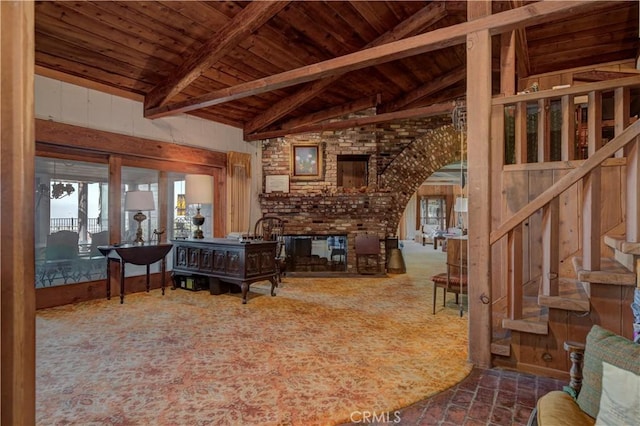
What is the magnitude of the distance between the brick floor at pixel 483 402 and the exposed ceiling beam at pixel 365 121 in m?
3.55

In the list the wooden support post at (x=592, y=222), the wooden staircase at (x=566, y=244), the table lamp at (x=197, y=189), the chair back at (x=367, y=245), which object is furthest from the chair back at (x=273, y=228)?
the wooden support post at (x=592, y=222)

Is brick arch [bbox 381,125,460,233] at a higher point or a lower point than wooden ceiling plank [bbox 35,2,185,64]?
Answer: lower

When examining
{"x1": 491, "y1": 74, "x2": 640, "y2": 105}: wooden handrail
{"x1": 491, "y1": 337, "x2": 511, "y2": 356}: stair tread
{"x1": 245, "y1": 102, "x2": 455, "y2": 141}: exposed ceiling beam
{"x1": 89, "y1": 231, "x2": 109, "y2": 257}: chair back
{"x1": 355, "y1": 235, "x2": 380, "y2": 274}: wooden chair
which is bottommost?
{"x1": 491, "y1": 337, "x2": 511, "y2": 356}: stair tread

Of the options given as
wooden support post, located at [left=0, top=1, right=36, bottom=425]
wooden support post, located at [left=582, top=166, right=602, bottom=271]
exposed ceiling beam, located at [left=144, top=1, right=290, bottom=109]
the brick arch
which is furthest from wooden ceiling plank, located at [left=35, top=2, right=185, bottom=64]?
wooden support post, located at [left=582, top=166, right=602, bottom=271]

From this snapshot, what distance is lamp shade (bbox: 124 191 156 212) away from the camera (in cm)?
448

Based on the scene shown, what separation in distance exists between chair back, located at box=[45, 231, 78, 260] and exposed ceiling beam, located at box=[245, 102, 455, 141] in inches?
129

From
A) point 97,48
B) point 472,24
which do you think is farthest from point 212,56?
point 472,24

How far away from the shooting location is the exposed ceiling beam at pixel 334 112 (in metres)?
6.12

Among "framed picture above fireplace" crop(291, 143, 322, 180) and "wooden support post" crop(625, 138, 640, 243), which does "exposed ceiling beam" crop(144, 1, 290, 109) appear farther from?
"wooden support post" crop(625, 138, 640, 243)

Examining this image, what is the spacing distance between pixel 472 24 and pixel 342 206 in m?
4.10

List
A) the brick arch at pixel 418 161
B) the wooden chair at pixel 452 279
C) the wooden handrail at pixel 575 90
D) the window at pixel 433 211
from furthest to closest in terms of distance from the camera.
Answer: the window at pixel 433 211, the brick arch at pixel 418 161, the wooden chair at pixel 452 279, the wooden handrail at pixel 575 90

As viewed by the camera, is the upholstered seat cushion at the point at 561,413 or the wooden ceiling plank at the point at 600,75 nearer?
the upholstered seat cushion at the point at 561,413

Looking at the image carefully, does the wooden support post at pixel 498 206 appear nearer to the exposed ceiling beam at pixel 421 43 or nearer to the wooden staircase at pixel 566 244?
the wooden staircase at pixel 566 244

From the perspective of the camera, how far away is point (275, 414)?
1940 millimetres
